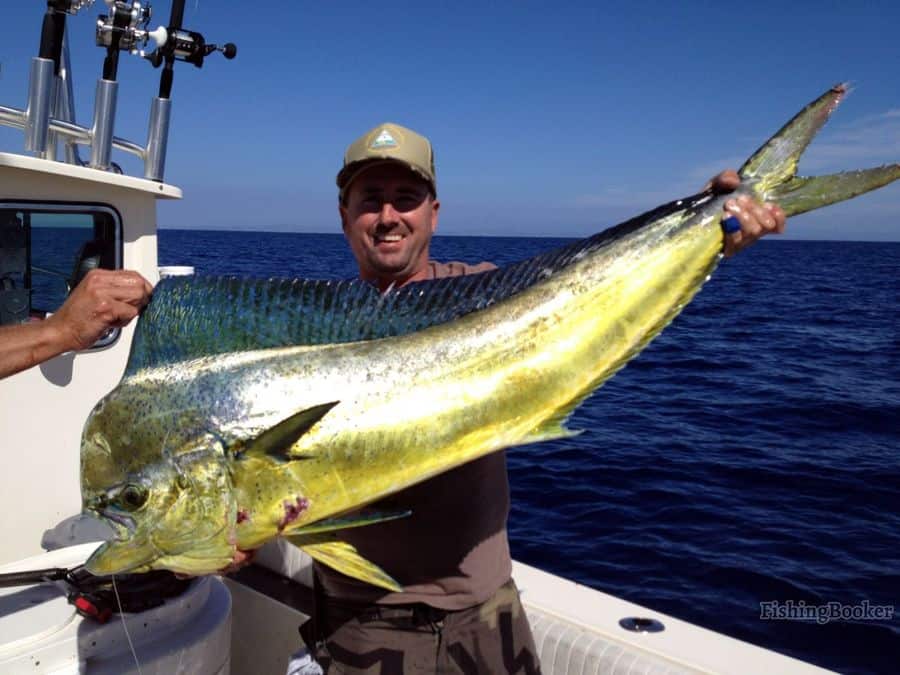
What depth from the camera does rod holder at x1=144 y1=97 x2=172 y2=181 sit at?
462 centimetres

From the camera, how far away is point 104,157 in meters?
4.32

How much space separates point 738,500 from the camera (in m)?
8.09

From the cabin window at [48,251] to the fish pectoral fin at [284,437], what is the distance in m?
2.77

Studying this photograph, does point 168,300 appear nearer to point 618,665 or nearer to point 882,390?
point 618,665

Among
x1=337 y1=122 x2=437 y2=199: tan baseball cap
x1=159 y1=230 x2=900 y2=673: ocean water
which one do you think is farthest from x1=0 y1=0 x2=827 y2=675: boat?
x1=159 y1=230 x2=900 y2=673: ocean water

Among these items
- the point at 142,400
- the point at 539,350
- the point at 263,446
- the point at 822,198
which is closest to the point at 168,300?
the point at 142,400

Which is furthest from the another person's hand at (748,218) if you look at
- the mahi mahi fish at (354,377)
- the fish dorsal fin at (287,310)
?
the fish dorsal fin at (287,310)

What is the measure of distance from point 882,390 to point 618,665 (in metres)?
11.9

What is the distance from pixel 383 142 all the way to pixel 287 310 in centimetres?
73

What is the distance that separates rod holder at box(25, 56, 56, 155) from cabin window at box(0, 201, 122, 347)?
32 cm

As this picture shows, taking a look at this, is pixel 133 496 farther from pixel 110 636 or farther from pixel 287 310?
pixel 110 636

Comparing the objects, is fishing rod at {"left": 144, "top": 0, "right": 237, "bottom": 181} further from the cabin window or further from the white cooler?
the white cooler

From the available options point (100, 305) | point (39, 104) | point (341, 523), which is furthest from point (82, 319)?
point (39, 104)

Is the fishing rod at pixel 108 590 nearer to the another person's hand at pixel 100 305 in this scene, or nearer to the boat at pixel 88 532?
the boat at pixel 88 532
